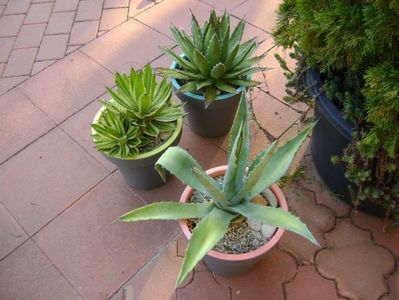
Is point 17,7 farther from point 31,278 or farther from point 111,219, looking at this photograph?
point 31,278

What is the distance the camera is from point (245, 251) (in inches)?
63.4

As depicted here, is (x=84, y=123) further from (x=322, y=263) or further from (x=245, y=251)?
(x=322, y=263)

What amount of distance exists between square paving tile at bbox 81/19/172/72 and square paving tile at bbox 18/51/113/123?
10cm

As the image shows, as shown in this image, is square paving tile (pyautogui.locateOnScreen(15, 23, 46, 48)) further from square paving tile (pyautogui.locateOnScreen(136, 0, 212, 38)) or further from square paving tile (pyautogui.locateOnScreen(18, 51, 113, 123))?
square paving tile (pyautogui.locateOnScreen(136, 0, 212, 38))

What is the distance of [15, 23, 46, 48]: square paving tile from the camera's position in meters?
3.12

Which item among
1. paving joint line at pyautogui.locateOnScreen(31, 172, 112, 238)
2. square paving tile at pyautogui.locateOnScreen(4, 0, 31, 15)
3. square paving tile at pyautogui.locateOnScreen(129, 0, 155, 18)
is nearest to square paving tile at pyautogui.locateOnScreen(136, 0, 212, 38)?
square paving tile at pyautogui.locateOnScreen(129, 0, 155, 18)

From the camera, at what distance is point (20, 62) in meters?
2.98

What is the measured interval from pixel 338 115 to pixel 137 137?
99cm

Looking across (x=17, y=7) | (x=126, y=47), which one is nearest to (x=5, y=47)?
(x=17, y=7)

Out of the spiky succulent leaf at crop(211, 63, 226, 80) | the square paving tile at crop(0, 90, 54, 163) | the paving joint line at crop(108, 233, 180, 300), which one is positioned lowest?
the paving joint line at crop(108, 233, 180, 300)

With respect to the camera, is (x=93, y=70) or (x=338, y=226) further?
(x=93, y=70)

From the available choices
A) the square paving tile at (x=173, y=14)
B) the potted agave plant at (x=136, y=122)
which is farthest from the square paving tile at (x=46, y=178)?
the square paving tile at (x=173, y=14)

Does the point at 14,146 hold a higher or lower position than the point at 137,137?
higher

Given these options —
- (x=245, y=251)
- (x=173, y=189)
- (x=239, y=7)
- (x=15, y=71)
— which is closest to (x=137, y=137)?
(x=173, y=189)
